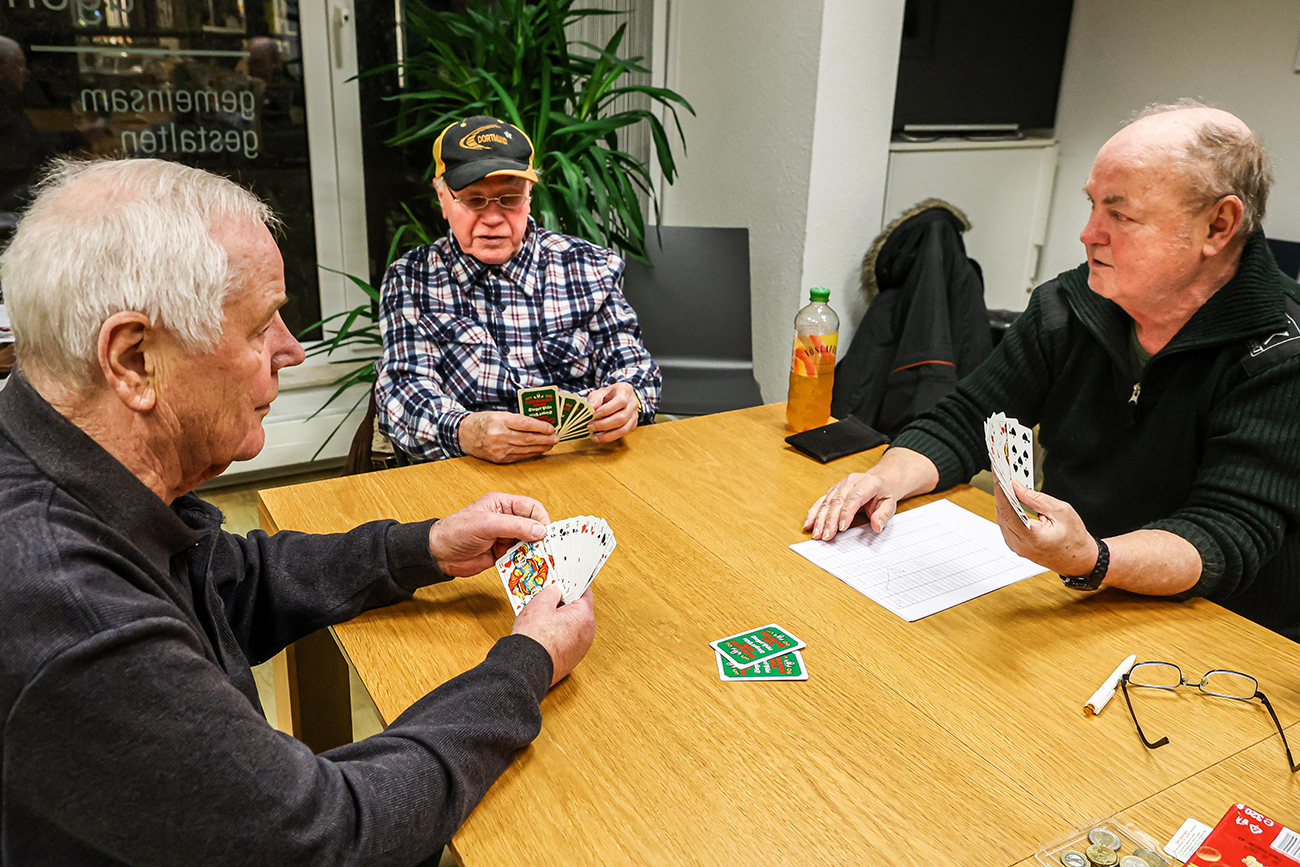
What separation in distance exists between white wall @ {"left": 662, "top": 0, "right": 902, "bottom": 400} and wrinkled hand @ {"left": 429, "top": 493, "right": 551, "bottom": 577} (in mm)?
2191

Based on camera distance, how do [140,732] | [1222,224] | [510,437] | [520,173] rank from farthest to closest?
[520,173] → [510,437] → [1222,224] → [140,732]

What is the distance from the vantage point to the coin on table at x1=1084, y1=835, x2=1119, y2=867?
820mm

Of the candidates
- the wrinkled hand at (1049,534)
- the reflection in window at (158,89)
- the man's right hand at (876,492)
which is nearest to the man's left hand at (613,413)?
the man's right hand at (876,492)

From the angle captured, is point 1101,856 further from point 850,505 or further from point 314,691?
point 314,691

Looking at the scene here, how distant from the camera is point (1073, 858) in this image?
0.83 meters

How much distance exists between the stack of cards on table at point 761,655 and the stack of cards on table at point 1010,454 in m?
0.33

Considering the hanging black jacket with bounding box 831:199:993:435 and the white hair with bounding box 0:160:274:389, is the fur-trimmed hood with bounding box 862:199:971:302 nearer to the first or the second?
the hanging black jacket with bounding box 831:199:993:435

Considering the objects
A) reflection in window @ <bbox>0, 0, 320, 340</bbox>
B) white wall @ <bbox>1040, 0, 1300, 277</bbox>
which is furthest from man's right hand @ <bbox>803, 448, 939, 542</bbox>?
reflection in window @ <bbox>0, 0, 320, 340</bbox>

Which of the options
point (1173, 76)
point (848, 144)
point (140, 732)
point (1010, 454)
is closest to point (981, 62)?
point (1173, 76)

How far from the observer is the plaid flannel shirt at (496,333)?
208 centimetres

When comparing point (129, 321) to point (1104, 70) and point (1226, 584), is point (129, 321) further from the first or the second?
point (1104, 70)

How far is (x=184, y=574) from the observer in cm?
96

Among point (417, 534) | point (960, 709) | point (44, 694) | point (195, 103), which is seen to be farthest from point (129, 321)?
point (195, 103)

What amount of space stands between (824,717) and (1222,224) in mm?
965
